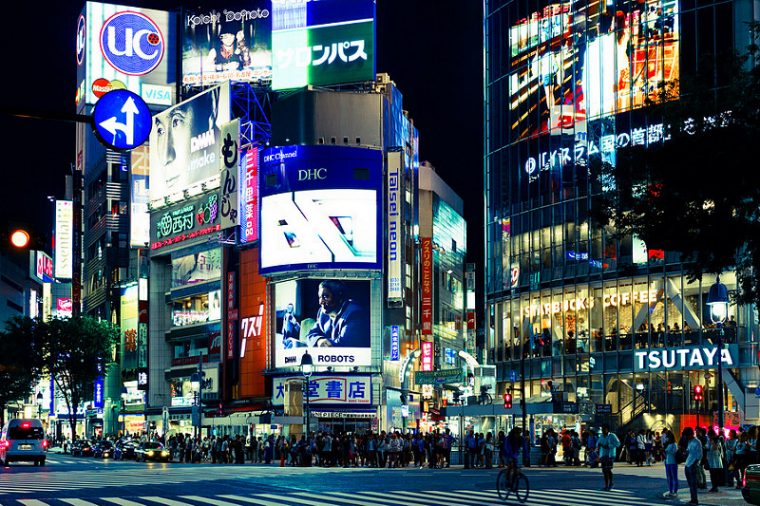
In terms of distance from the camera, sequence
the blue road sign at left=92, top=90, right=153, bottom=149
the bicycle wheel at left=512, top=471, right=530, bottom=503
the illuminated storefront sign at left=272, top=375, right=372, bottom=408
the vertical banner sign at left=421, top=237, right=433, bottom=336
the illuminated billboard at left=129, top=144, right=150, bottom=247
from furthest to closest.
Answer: the illuminated billboard at left=129, top=144, right=150, bottom=247 → the vertical banner sign at left=421, top=237, right=433, bottom=336 → the illuminated storefront sign at left=272, top=375, right=372, bottom=408 → the bicycle wheel at left=512, top=471, right=530, bottom=503 → the blue road sign at left=92, top=90, right=153, bottom=149

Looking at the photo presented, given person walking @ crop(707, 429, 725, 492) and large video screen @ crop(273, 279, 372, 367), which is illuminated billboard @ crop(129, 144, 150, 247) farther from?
person walking @ crop(707, 429, 725, 492)

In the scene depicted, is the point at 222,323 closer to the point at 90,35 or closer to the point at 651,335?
the point at 651,335

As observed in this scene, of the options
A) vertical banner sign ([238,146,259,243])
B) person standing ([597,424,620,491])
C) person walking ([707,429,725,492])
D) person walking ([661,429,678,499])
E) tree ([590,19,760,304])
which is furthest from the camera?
vertical banner sign ([238,146,259,243])

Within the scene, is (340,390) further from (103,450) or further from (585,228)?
(585,228)

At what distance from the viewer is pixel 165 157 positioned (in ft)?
348

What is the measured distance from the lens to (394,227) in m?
86.8

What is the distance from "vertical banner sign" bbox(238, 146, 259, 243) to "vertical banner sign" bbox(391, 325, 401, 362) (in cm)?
1272

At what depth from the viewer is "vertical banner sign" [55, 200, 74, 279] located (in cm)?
14925

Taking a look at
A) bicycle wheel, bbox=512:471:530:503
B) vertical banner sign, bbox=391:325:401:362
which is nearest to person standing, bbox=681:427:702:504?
bicycle wheel, bbox=512:471:530:503

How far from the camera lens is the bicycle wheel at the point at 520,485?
28531 mm

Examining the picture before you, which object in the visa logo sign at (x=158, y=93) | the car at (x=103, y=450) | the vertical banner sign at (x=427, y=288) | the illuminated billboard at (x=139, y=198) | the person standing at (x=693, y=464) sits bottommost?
the car at (x=103, y=450)

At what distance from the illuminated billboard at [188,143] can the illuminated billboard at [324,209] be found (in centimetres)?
1093

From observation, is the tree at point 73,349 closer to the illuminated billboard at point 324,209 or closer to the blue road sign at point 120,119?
the illuminated billboard at point 324,209

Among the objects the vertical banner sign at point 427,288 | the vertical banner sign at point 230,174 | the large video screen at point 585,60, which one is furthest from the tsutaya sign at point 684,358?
the vertical banner sign at point 230,174
